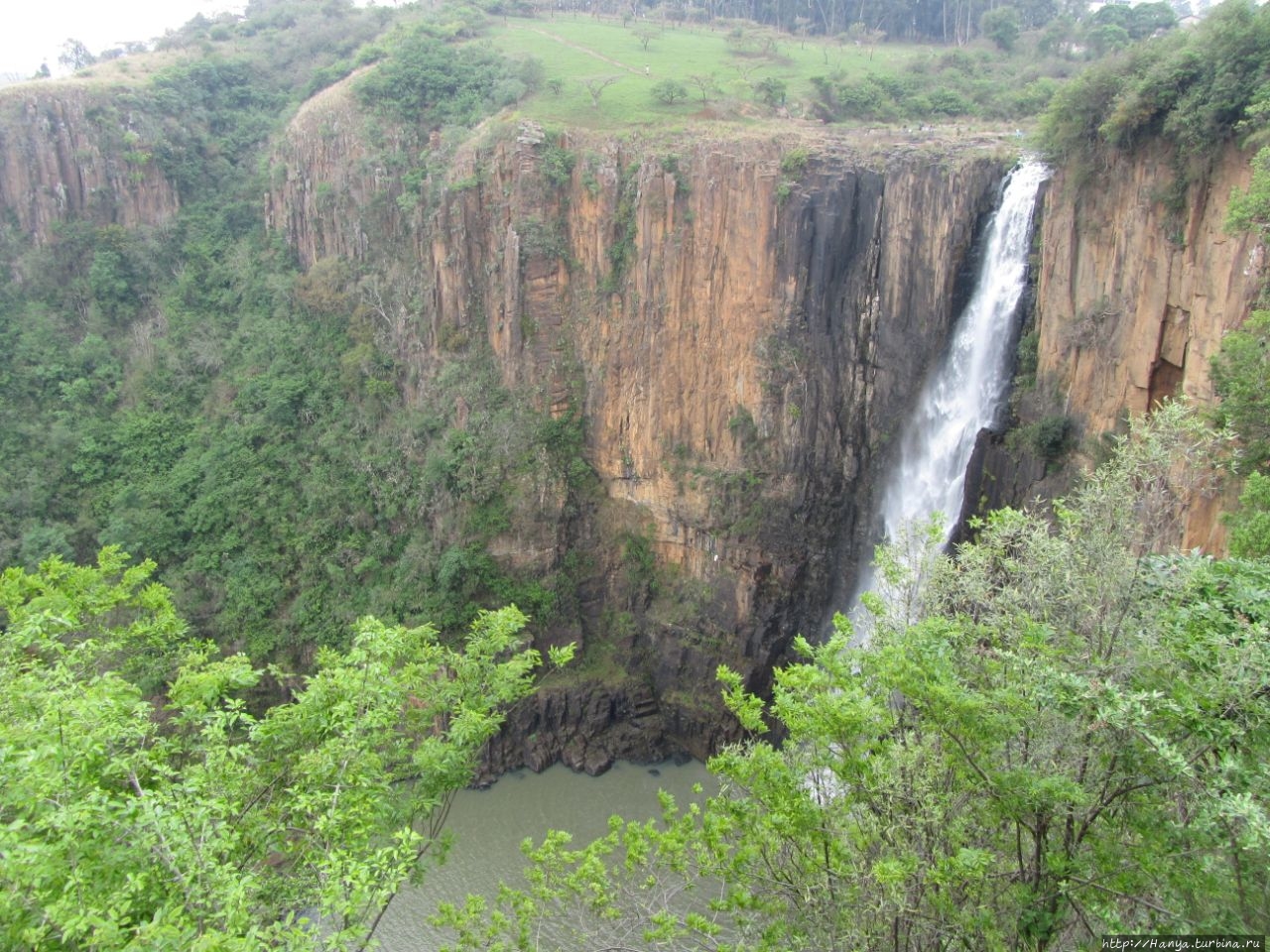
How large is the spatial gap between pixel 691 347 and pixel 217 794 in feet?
52.0

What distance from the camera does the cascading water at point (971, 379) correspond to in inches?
666

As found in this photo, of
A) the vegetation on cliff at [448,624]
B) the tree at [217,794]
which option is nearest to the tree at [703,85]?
the vegetation on cliff at [448,624]

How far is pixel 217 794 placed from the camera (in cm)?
712

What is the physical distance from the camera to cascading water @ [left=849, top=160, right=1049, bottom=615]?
16.9 m

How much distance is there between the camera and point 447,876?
639 inches

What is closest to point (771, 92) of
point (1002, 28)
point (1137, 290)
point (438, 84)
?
point (438, 84)

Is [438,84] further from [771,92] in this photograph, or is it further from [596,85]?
[771,92]

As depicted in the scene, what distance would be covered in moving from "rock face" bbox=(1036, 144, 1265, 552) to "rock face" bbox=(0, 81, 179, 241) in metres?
27.9

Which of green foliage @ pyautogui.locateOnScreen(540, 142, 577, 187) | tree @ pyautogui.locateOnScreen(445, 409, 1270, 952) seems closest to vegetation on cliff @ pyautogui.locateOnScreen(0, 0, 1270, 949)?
tree @ pyautogui.locateOnScreen(445, 409, 1270, 952)

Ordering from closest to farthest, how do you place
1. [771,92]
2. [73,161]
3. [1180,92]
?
[1180,92] → [771,92] → [73,161]

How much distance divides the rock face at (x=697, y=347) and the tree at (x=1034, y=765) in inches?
474

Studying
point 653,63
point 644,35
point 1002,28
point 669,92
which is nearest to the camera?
point 669,92

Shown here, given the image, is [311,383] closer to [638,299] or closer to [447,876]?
[638,299]

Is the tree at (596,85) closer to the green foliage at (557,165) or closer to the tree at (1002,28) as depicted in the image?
the green foliage at (557,165)
